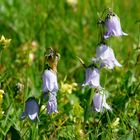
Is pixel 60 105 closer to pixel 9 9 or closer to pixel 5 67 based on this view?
pixel 5 67

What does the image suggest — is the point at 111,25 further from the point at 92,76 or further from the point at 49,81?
the point at 49,81

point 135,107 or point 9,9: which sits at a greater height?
point 9,9

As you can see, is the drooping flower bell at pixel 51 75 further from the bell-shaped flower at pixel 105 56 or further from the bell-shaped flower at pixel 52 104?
the bell-shaped flower at pixel 105 56

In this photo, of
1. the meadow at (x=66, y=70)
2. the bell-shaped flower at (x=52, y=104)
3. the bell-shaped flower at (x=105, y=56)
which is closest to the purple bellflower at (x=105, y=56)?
the bell-shaped flower at (x=105, y=56)

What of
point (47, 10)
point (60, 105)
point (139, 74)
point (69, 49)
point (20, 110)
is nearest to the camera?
point (20, 110)

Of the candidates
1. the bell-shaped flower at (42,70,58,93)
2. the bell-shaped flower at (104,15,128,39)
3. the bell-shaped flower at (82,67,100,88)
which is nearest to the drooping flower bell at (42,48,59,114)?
the bell-shaped flower at (42,70,58,93)

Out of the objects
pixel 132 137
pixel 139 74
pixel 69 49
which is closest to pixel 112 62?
pixel 132 137

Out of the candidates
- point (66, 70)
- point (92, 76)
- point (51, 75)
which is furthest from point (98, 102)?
point (66, 70)

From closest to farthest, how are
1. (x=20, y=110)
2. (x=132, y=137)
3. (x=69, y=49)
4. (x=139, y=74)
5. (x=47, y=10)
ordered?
(x=132, y=137)
(x=20, y=110)
(x=139, y=74)
(x=69, y=49)
(x=47, y=10)

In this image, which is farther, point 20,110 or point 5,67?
point 5,67
